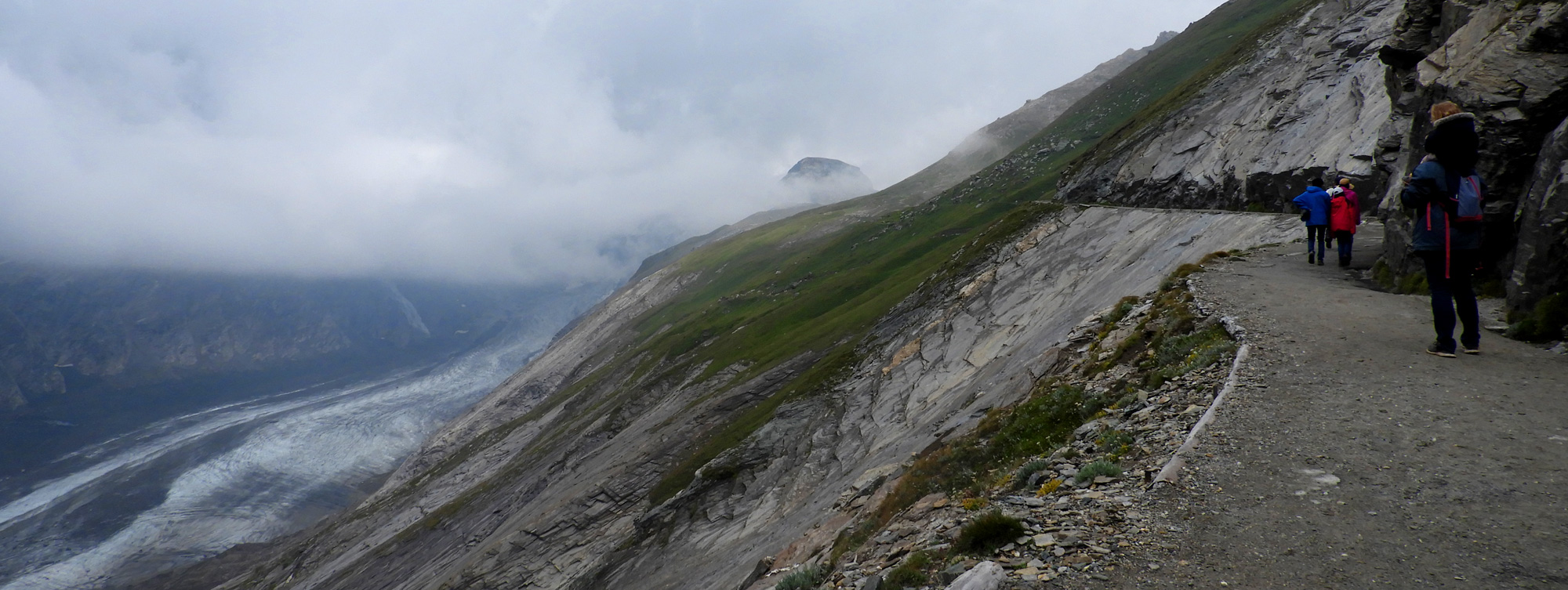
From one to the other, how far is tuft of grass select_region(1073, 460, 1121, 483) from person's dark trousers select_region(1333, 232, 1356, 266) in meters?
17.5

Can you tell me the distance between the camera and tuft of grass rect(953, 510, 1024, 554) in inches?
327

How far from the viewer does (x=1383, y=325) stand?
13.5m

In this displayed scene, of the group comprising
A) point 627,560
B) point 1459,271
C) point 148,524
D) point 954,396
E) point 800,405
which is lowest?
point 148,524

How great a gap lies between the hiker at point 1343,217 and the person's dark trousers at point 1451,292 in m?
11.5

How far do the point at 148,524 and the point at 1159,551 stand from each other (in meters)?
218

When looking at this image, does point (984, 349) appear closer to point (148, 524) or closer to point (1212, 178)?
point (1212, 178)

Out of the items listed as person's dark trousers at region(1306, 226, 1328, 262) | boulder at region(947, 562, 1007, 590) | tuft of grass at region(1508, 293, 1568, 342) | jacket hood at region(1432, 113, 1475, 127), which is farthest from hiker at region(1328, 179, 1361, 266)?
boulder at region(947, 562, 1007, 590)

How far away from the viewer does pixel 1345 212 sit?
67.8 ft

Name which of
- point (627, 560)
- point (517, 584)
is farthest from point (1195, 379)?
point (517, 584)

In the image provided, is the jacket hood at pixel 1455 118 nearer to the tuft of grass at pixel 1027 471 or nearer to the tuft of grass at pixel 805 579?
the tuft of grass at pixel 1027 471

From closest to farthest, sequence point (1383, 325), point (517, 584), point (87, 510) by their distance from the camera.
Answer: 1. point (1383, 325)
2. point (517, 584)
3. point (87, 510)

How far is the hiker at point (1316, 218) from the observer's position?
70.6 feet

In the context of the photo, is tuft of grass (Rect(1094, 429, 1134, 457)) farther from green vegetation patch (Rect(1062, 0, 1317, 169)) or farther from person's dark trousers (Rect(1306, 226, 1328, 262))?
green vegetation patch (Rect(1062, 0, 1317, 169))

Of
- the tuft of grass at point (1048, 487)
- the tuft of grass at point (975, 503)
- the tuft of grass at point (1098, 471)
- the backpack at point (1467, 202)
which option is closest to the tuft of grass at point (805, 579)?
the tuft of grass at point (975, 503)
